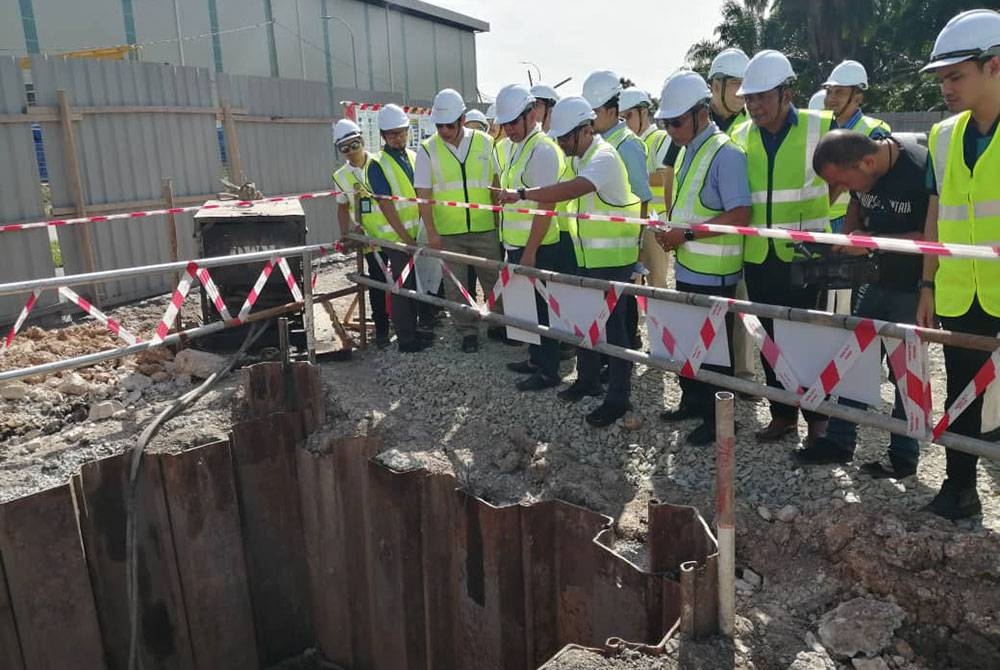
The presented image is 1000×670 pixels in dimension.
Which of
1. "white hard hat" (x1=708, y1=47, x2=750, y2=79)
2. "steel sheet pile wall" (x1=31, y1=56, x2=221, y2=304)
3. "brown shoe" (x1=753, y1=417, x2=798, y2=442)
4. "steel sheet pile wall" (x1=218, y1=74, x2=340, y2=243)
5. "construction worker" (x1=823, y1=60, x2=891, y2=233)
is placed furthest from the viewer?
"steel sheet pile wall" (x1=218, y1=74, x2=340, y2=243)

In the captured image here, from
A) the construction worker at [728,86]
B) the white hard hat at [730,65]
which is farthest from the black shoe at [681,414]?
the white hard hat at [730,65]

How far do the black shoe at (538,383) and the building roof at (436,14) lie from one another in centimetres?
3196

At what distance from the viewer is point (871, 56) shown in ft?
116

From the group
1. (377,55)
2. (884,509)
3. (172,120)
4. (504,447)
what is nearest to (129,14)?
(377,55)

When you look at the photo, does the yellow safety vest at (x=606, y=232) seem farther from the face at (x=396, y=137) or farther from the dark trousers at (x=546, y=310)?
the face at (x=396, y=137)

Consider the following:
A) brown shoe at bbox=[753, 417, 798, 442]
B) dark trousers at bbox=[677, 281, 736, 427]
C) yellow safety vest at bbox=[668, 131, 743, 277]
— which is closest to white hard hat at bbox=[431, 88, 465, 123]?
yellow safety vest at bbox=[668, 131, 743, 277]

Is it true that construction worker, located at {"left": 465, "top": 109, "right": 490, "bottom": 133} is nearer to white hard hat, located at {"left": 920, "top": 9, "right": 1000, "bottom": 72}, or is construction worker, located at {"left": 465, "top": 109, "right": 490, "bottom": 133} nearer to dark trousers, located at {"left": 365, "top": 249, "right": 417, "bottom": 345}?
dark trousers, located at {"left": 365, "top": 249, "right": 417, "bottom": 345}

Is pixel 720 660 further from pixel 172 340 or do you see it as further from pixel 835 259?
pixel 172 340

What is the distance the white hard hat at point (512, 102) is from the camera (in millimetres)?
5500

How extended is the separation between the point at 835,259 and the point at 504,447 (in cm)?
226

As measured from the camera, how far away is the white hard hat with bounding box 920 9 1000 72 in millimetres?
2930

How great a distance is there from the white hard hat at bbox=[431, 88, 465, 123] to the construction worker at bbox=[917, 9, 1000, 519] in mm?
3755

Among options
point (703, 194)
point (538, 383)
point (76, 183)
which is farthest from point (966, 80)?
point (76, 183)

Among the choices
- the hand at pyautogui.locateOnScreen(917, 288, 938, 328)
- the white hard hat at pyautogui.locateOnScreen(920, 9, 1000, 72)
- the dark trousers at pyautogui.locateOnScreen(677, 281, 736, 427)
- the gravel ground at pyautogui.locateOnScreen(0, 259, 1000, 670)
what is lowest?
the gravel ground at pyautogui.locateOnScreen(0, 259, 1000, 670)
